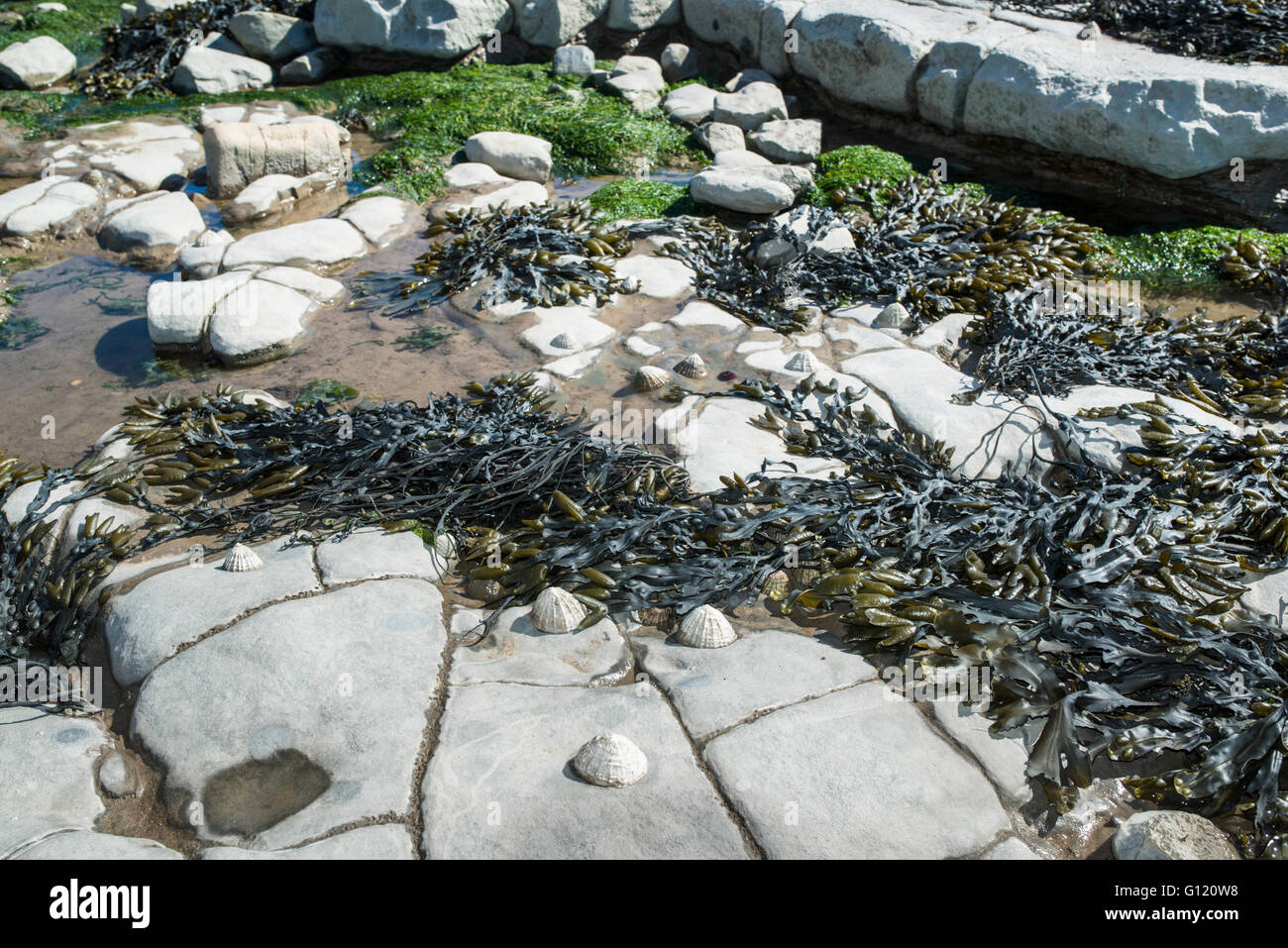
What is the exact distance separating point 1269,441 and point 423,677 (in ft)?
15.2

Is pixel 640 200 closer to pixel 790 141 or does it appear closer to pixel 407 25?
pixel 790 141

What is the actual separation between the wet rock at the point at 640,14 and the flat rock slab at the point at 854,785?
10833 mm

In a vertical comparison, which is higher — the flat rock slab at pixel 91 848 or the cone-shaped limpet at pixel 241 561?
the cone-shaped limpet at pixel 241 561

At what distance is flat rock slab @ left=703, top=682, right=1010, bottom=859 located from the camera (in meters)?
2.67

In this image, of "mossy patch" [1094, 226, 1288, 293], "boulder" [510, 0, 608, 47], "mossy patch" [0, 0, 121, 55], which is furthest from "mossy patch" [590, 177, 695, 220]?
"mossy patch" [0, 0, 121, 55]

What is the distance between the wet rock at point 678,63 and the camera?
11258mm

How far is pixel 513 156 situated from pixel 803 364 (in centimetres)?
464

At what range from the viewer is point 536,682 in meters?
3.30

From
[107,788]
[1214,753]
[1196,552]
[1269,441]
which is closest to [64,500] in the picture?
[107,788]

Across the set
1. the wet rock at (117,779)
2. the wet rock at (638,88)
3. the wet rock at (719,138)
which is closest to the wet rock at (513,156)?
the wet rock at (719,138)

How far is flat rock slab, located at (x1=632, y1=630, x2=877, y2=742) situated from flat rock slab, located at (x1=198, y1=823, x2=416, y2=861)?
102 cm

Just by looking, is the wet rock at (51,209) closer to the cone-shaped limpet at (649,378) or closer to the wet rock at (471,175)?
the wet rock at (471,175)

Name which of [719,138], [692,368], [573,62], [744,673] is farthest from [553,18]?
[744,673]

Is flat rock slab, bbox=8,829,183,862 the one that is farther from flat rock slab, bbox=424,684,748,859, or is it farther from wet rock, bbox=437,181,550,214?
wet rock, bbox=437,181,550,214
